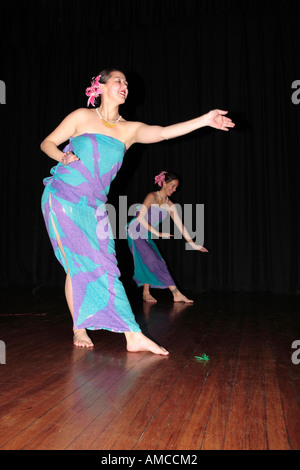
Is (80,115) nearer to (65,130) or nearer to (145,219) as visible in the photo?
(65,130)

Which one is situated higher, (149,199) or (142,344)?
(149,199)

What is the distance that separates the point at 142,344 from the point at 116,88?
1218 mm

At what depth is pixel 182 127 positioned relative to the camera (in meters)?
1.90

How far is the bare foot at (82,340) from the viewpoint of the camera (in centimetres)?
219

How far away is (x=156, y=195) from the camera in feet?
13.4

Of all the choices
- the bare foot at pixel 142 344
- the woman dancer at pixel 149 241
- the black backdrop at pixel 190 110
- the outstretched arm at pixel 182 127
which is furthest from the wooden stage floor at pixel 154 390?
the black backdrop at pixel 190 110

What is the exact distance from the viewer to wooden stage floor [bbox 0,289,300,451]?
1123mm

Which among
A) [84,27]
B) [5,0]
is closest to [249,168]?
[84,27]

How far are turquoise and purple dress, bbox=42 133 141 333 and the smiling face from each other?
20cm

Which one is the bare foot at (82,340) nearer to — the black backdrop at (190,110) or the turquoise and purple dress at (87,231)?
the turquoise and purple dress at (87,231)

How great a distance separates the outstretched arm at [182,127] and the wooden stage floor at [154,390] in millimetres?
968

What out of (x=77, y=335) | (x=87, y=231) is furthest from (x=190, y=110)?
(x=77, y=335)
